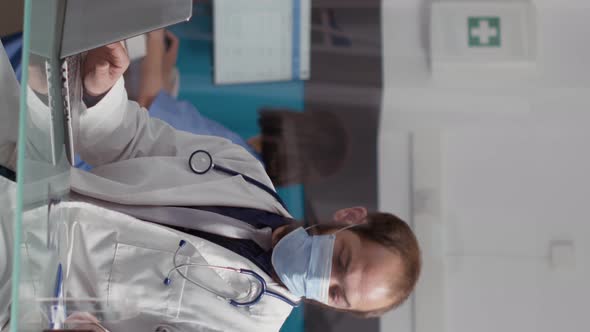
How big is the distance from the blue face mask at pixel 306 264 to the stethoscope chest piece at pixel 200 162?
0.54 feet

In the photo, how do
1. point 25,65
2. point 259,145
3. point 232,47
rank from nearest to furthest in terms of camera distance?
point 25,65
point 259,145
point 232,47

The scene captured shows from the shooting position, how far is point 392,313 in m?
0.97

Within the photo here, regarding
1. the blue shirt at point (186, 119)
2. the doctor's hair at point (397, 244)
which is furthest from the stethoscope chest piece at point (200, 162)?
the doctor's hair at point (397, 244)

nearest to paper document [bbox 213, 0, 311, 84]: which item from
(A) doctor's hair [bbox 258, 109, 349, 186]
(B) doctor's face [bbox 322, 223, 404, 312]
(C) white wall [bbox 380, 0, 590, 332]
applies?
(A) doctor's hair [bbox 258, 109, 349, 186]

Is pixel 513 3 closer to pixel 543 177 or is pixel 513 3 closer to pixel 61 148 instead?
pixel 543 177

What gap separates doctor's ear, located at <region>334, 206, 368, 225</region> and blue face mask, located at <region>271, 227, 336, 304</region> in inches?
3.0

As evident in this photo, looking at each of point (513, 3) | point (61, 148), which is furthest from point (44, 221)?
point (513, 3)

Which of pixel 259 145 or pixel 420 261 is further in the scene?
pixel 259 145

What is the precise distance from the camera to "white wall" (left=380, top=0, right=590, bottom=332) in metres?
0.96

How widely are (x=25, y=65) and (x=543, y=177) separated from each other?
79 cm

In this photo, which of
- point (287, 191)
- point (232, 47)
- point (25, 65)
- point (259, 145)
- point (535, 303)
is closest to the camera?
point (25, 65)

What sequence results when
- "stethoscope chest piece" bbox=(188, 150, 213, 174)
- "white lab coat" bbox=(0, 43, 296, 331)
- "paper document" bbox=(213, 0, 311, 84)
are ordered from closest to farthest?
"white lab coat" bbox=(0, 43, 296, 331) → "stethoscope chest piece" bbox=(188, 150, 213, 174) → "paper document" bbox=(213, 0, 311, 84)

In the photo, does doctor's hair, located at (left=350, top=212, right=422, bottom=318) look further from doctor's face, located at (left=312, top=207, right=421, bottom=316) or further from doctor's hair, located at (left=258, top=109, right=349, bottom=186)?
doctor's hair, located at (left=258, top=109, right=349, bottom=186)

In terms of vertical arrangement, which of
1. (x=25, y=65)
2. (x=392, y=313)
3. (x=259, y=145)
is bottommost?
(x=392, y=313)
